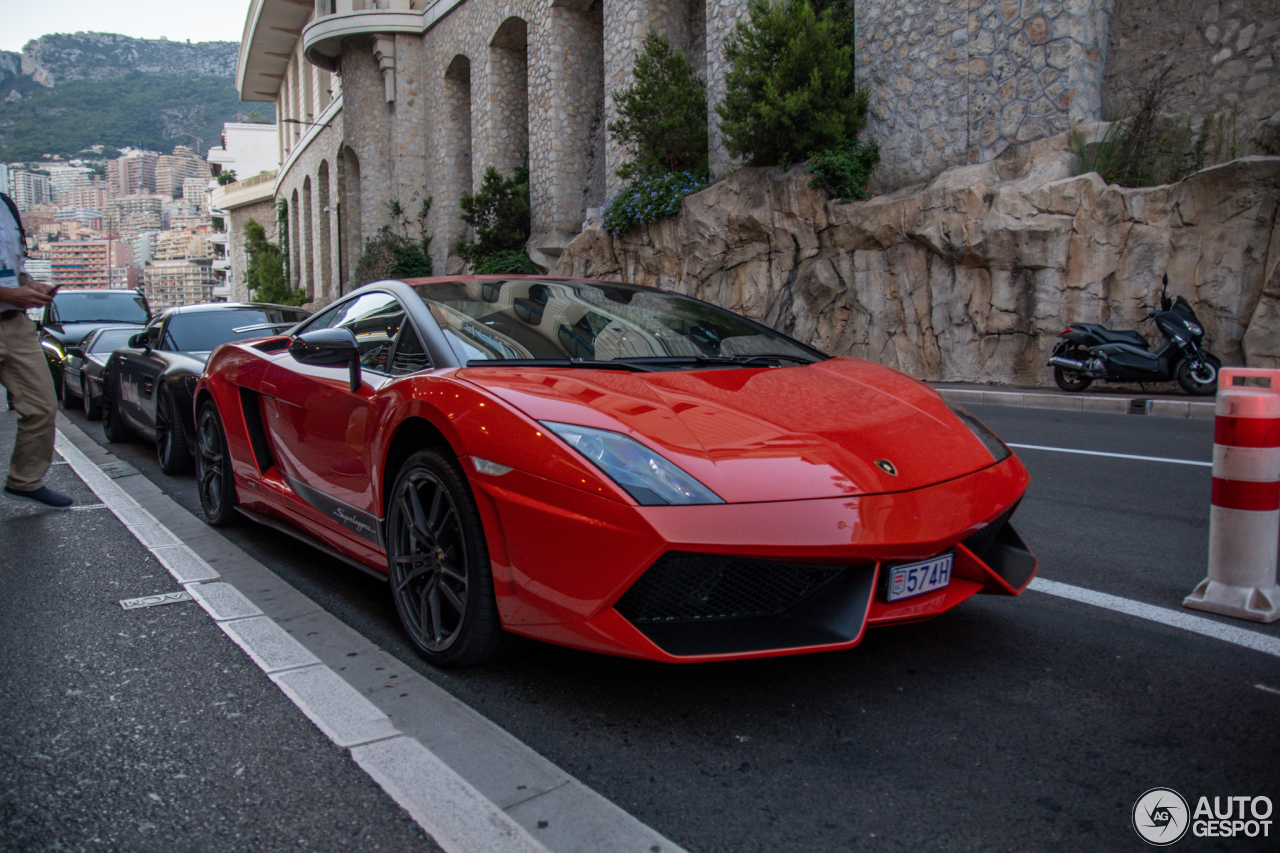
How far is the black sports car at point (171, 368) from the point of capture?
6215mm

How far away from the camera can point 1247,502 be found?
3074mm

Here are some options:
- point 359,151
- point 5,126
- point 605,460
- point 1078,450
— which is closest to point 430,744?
point 605,460

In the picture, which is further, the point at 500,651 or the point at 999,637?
the point at 999,637

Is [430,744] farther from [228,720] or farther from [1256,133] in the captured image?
[1256,133]

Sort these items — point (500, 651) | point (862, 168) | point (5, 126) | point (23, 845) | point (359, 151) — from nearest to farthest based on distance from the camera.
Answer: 1. point (23, 845)
2. point (500, 651)
3. point (862, 168)
4. point (359, 151)
5. point (5, 126)

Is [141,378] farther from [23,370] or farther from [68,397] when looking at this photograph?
[68,397]

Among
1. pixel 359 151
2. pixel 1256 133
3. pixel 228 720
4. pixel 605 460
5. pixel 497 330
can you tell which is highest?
pixel 359 151

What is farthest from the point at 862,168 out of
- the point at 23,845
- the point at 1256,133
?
the point at 23,845

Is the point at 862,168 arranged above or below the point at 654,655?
above

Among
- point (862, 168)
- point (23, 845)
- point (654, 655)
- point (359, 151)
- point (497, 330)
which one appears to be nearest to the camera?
point (23, 845)

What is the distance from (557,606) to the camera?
2.36 meters

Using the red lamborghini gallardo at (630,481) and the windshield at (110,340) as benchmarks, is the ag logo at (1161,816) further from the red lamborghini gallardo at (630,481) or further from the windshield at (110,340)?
the windshield at (110,340)

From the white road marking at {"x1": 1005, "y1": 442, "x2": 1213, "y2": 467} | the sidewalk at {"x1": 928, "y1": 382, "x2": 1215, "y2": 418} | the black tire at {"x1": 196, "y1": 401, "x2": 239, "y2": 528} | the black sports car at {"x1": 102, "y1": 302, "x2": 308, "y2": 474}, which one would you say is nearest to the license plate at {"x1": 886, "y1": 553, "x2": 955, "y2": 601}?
the black tire at {"x1": 196, "y1": 401, "x2": 239, "y2": 528}

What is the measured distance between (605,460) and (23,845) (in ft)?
4.82
